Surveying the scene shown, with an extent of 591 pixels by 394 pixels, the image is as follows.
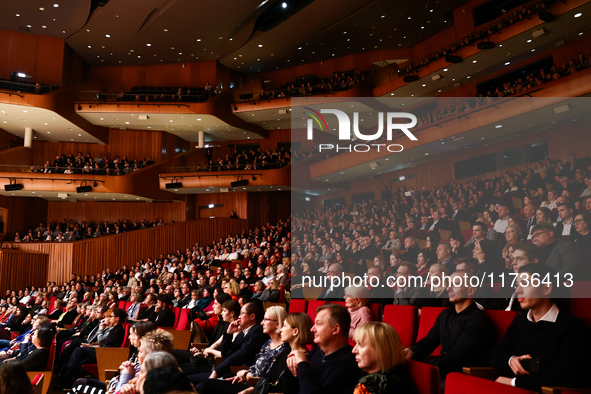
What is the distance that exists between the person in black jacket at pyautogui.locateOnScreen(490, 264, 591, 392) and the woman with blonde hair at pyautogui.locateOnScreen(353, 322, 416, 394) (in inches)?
17.9

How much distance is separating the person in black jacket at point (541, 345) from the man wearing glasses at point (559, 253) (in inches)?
29.3

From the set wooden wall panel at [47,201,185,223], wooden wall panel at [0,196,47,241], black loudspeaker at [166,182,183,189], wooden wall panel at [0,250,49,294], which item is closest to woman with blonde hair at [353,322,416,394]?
black loudspeaker at [166,182,183,189]

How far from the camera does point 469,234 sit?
17.6 ft

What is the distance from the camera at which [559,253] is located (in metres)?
2.42

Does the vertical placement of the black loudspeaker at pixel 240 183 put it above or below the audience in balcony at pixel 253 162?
below

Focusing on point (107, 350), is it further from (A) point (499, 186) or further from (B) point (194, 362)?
(A) point (499, 186)

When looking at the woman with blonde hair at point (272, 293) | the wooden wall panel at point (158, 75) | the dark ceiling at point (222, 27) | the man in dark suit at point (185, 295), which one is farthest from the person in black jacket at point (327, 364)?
the wooden wall panel at point (158, 75)

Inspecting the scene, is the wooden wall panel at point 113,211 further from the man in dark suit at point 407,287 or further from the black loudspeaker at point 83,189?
the man in dark suit at point 407,287

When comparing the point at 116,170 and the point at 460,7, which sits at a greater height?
the point at 460,7

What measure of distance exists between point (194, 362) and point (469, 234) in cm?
383

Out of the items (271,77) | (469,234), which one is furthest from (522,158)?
(271,77)

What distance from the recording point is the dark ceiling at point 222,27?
10656 millimetres

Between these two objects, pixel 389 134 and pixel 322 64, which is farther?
pixel 322 64

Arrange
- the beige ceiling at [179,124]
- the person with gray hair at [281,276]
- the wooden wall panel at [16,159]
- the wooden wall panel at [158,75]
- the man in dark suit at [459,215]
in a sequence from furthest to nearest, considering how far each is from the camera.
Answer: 1. the wooden wall panel at [158,75]
2. the beige ceiling at [179,124]
3. the wooden wall panel at [16,159]
4. the man in dark suit at [459,215]
5. the person with gray hair at [281,276]
